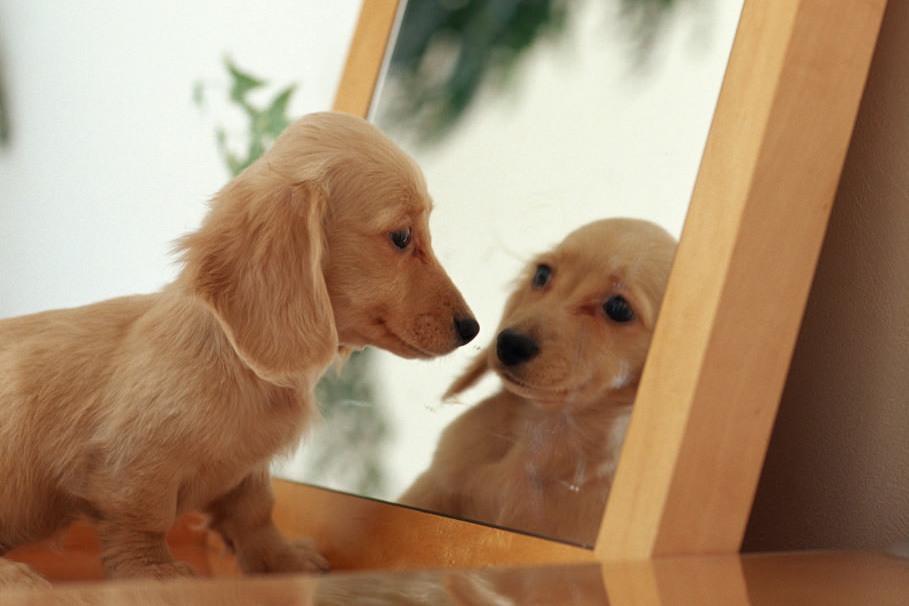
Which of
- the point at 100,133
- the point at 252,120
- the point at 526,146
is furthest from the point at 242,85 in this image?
the point at 526,146

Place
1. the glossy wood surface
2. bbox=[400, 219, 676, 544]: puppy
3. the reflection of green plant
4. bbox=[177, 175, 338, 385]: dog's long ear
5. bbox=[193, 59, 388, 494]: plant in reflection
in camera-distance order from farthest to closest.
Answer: the reflection of green plant, bbox=[193, 59, 388, 494]: plant in reflection, bbox=[400, 219, 676, 544]: puppy, bbox=[177, 175, 338, 385]: dog's long ear, the glossy wood surface

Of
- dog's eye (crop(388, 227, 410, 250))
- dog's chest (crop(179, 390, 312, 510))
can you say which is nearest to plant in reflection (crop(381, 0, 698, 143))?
dog's eye (crop(388, 227, 410, 250))

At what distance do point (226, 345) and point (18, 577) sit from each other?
0.75 feet

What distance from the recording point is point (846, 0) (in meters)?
0.85

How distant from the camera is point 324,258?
0.72 metres

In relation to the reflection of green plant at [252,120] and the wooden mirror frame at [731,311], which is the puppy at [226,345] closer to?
the wooden mirror frame at [731,311]

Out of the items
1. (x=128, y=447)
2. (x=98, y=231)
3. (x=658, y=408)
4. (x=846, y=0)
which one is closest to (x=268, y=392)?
(x=128, y=447)

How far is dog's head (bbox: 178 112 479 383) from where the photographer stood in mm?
682

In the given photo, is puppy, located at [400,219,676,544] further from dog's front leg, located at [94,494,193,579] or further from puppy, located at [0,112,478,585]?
dog's front leg, located at [94,494,193,579]

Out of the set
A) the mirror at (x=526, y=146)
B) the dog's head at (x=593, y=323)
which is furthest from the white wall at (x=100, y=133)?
the dog's head at (x=593, y=323)

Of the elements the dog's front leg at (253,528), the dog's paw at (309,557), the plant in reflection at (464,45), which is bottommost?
the dog's paw at (309,557)

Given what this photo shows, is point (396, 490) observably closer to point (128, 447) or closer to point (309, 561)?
point (309, 561)

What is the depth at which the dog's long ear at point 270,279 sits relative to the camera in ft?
2.22

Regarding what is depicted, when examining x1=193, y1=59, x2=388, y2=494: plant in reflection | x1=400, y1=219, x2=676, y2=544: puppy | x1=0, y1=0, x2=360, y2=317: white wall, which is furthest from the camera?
x1=0, y1=0, x2=360, y2=317: white wall
